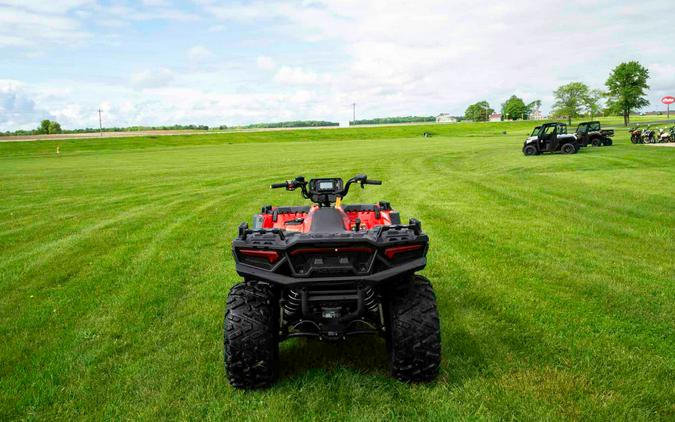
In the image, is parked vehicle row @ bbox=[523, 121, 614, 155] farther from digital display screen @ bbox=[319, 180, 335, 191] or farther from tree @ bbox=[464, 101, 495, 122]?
tree @ bbox=[464, 101, 495, 122]

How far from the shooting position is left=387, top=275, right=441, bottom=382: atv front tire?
3.92 meters

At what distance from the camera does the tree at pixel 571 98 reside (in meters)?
89.0

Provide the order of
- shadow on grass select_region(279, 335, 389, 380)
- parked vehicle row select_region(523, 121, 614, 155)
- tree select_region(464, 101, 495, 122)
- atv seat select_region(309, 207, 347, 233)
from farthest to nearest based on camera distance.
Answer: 1. tree select_region(464, 101, 495, 122)
2. parked vehicle row select_region(523, 121, 614, 155)
3. atv seat select_region(309, 207, 347, 233)
4. shadow on grass select_region(279, 335, 389, 380)

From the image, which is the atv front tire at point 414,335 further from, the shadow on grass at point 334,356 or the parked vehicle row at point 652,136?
the parked vehicle row at point 652,136

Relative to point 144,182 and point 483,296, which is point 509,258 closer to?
point 483,296

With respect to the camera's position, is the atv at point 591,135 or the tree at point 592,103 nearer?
the atv at point 591,135

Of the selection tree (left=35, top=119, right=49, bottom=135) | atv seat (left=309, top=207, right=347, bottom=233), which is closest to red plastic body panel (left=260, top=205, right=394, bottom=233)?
atv seat (left=309, top=207, right=347, bottom=233)

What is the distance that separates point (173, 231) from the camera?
10.5 m

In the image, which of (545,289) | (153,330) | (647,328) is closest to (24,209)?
(153,330)

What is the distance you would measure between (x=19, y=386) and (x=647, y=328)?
18.8 ft

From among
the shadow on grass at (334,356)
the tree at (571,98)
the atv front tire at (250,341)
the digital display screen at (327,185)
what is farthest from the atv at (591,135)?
the tree at (571,98)

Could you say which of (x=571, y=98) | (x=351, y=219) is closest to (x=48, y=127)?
(x=571, y=98)

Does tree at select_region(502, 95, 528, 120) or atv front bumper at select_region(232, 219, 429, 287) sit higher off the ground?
tree at select_region(502, 95, 528, 120)

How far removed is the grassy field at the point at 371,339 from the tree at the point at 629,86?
58534 millimetres
